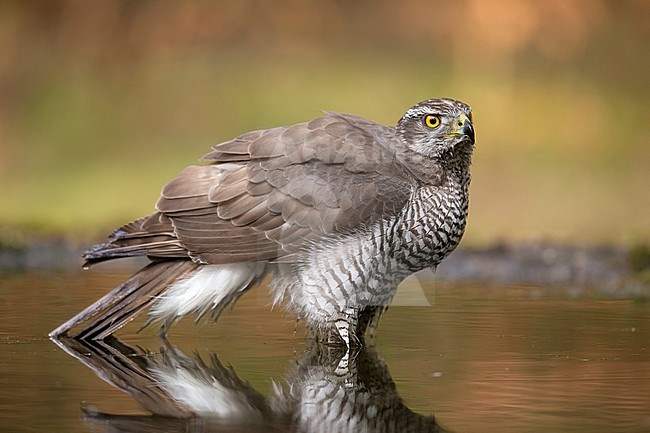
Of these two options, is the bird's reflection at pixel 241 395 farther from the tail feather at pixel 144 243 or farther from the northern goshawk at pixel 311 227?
the tail feather at pixel 144 243

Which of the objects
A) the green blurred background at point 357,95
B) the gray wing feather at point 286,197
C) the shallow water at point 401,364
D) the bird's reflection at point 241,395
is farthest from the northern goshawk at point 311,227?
the green blurred background at point 357,95

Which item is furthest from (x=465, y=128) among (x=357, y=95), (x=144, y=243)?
(x=357, y=95)

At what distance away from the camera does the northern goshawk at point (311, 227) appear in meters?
5.64

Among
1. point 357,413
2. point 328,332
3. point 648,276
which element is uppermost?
point 357,413

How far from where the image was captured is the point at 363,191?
18.5 feet

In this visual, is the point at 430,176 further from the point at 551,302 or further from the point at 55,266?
the point at 55,266

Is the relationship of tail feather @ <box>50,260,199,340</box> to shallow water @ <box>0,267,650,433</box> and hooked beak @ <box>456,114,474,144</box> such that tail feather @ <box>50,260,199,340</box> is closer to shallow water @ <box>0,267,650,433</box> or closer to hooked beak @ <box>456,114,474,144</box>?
shallow water @ <box>0,267,650,433</box>

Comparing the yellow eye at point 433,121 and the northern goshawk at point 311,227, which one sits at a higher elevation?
the yellow eye at point 433,121

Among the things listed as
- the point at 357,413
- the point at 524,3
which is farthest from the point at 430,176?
the point at 524,3

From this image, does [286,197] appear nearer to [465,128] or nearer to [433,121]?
[433,121]

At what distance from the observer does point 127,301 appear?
5672 millimetres

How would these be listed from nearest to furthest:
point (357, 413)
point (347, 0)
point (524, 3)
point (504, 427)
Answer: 1. point (504, 427)
2. point (357, 413)
3. point (524, 3)
4. point (347, 0)

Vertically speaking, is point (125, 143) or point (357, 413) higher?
point (357, 413)

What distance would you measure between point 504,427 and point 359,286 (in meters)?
1.93
